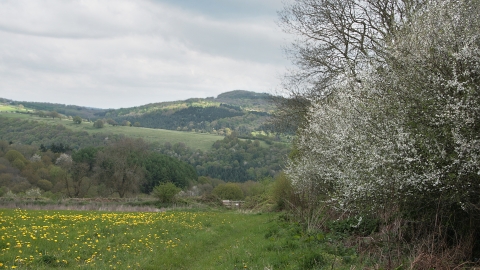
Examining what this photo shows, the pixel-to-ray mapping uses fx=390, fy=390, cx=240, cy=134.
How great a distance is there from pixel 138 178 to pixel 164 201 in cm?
2245

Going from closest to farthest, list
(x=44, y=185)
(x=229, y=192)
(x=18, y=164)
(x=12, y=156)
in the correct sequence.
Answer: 1. (x=229, y=192)
2. (x=44, y=185)
3. (x=18, y=164)
4. (x=12, y=156)

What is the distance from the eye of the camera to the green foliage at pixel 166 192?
137ft

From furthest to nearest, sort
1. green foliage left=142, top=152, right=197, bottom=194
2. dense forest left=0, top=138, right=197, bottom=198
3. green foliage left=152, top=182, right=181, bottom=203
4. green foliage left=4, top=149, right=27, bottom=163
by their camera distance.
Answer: green foliage left=142, top=152, right=197, bottom=194
green foliage left=4, top=149, right=27, bottom=163
dense forest left=0, top=138, right=197, bottom=198
green foliage left=152, top=182, right=181, bottom=203

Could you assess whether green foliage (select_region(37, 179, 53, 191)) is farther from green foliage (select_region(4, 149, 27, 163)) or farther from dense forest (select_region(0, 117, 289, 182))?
dense forest (select_region(0, 117, 289, 182))

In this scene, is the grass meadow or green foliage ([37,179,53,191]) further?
green foliage ([37,179,53,191])

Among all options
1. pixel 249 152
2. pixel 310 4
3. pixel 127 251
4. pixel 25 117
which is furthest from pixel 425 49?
pixel 25 117

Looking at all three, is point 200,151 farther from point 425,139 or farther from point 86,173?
point 425,139

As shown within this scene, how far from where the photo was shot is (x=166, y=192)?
41625mm

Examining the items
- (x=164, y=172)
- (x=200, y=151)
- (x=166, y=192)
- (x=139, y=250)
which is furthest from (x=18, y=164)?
(x=200, y=151)

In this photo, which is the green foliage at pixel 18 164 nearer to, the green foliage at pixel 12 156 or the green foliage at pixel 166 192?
the green foliage at pixel 12 156

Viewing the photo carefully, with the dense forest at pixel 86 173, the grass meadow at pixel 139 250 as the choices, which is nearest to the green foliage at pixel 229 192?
the dense forest at pixel 86 173

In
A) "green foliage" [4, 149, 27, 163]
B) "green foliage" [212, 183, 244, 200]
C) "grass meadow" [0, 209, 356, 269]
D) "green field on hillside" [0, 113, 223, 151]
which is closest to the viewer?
"grass meadow" [0, 209, 356, 269]

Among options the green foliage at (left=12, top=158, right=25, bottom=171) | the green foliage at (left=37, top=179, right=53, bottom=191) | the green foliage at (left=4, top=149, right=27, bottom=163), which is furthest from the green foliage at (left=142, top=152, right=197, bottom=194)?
the green foliage at (left=4, top=149, right=27, bottom=163)

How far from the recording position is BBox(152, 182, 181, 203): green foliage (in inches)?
1640
